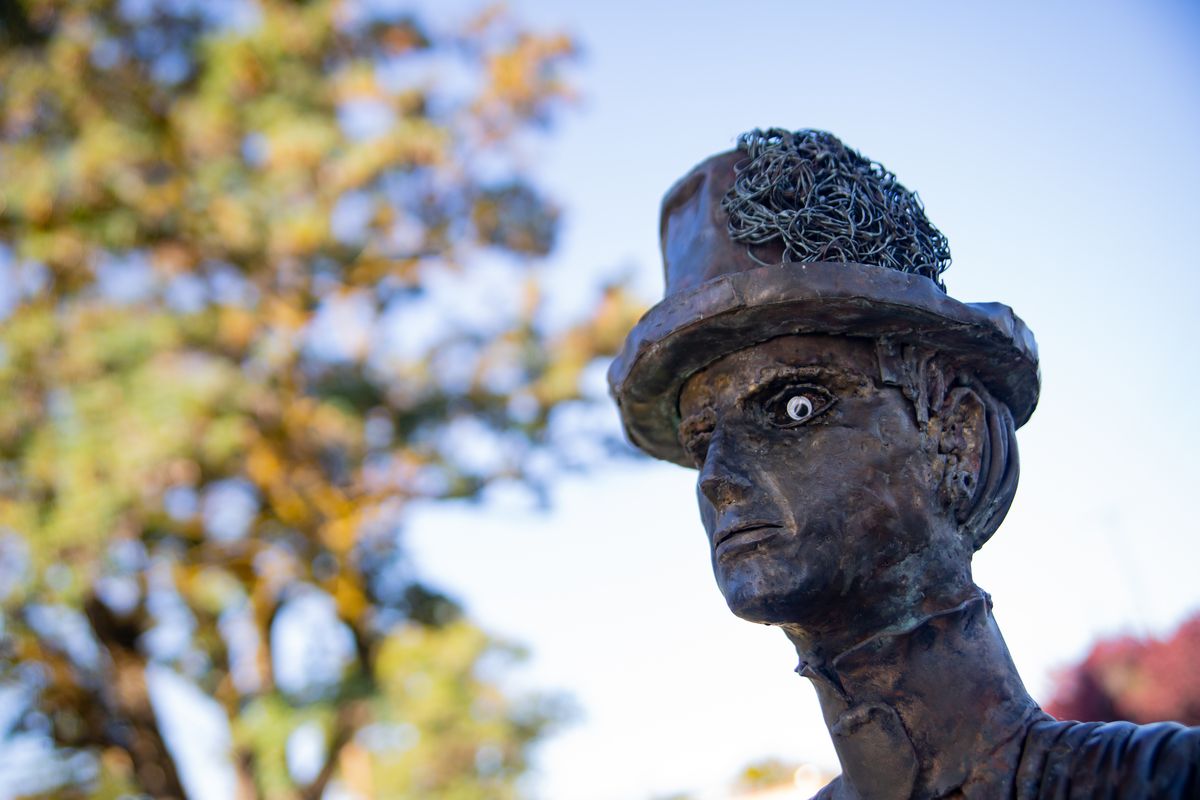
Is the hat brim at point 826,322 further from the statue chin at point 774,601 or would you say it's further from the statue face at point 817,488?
the statue chin at point 774,601

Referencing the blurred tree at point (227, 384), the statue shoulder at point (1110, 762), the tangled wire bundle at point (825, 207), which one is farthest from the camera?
the blurred tree at point (227, 384)

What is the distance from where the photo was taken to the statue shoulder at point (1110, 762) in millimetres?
1944

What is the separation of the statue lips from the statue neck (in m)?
0.30

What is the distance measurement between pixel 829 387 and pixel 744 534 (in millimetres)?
378

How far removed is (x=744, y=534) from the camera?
2.29 m

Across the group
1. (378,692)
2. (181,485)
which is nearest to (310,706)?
(378,692)

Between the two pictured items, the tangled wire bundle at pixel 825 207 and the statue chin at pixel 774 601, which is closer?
the statue chin at pixel 774 601

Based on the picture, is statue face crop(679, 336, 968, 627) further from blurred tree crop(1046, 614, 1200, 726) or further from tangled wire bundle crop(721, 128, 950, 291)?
blurred tree crop(1046, 614, 1200, 726)

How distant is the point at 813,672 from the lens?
94.2 inches

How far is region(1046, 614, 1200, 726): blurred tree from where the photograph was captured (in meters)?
15.3

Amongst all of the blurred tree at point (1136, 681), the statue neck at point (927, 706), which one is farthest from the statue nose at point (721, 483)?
the blurred tree at point (1136, 681)

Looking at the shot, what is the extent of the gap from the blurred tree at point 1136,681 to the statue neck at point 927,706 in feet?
45.9

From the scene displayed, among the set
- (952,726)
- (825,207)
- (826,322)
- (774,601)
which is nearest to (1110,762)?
(952,726)

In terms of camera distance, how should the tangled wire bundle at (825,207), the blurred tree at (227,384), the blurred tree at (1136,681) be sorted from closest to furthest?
the tangled wire bundle at (825,207) < the blurred tree at (227,384) < the blurred tree at (1136,681)
